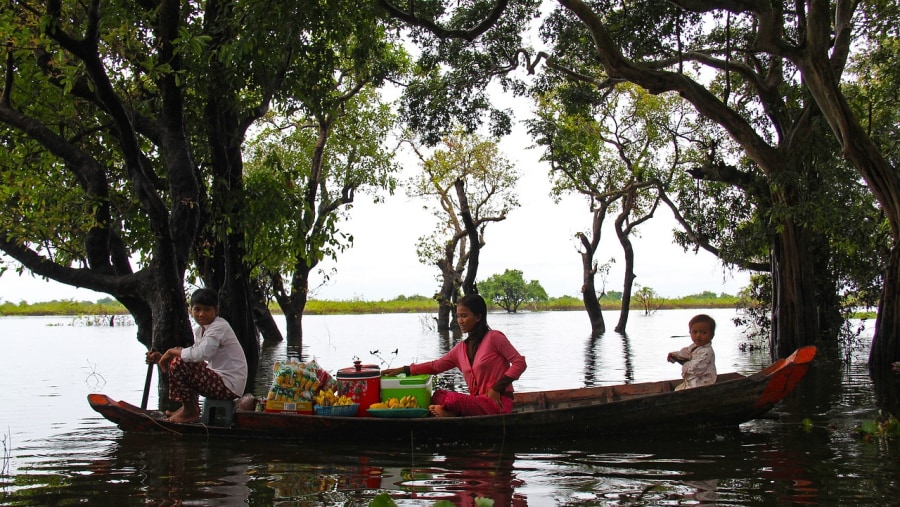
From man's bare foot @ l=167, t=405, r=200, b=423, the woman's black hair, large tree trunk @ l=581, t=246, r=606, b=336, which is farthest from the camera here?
large tree trunk @ l=581, t=246, r=606, b=336

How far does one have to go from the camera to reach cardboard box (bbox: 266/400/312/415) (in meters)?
7.74

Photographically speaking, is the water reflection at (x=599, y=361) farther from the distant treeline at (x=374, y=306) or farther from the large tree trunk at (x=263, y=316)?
the distant treeline at (x=374, y=306)


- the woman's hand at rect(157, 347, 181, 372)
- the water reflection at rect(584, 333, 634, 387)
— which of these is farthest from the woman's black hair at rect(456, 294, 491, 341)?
the water reflection at rect(584, 333, 634, 387)

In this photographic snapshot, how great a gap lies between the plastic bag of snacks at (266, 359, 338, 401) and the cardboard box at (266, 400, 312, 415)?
4 centimetres

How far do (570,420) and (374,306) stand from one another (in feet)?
175

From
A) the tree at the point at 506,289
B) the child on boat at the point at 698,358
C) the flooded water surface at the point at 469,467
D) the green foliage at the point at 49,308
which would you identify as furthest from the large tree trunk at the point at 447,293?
the green foliage at the point at 49,308

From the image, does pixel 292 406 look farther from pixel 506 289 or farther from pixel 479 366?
pixel 506 289

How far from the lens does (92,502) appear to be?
5.45m

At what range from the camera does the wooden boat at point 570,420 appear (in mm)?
7379

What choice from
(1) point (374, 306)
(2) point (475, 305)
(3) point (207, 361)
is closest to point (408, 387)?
(2) point (475, 305)

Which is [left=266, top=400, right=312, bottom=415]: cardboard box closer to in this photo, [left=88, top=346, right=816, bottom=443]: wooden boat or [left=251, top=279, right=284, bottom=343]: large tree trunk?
[left=88, top=346, right=816, bottom=443]: wooden boat

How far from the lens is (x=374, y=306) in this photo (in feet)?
198

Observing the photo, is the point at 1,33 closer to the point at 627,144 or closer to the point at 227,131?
the point at 227,131

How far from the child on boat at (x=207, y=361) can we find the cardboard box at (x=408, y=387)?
144 centimetres
